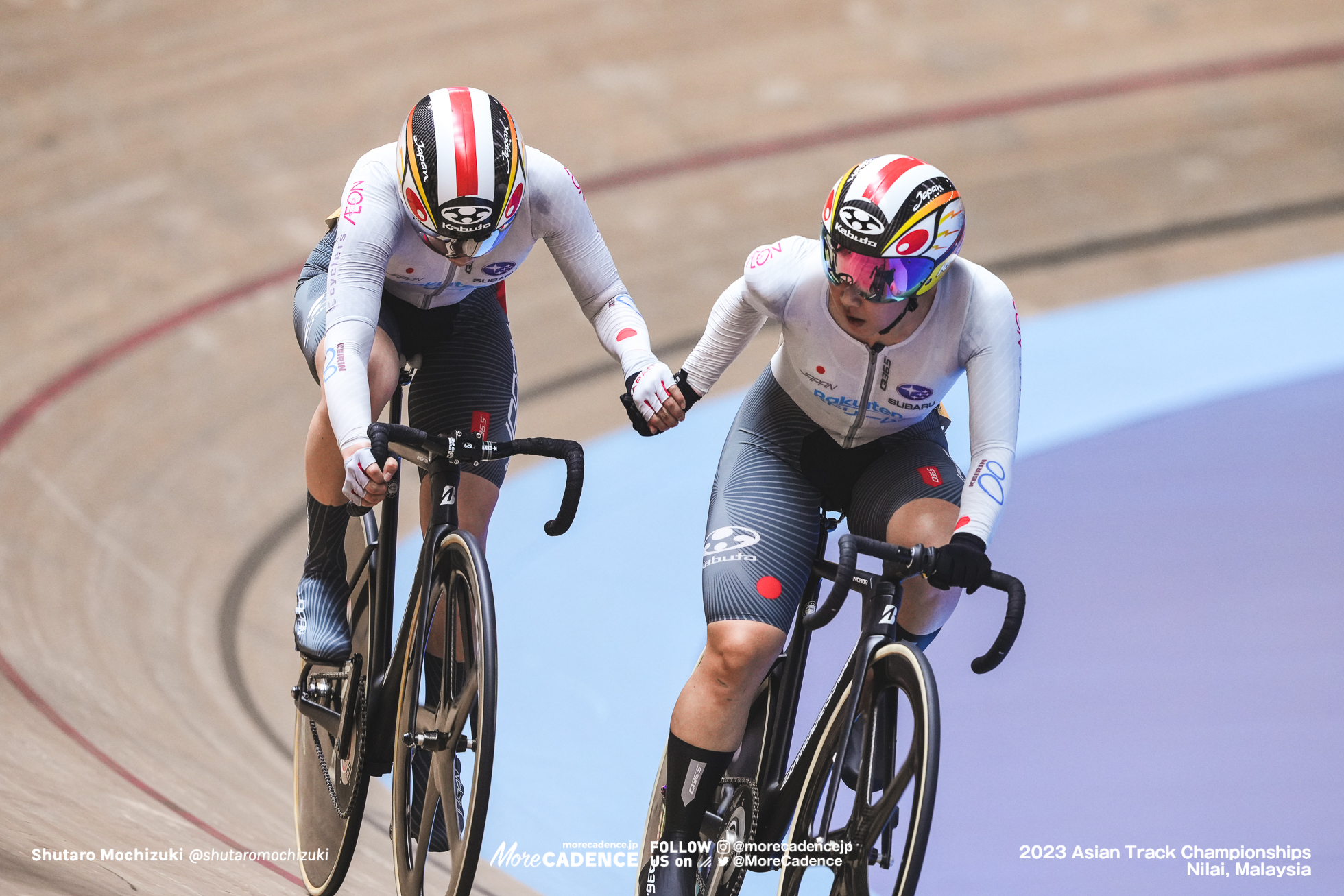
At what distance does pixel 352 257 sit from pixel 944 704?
216cm

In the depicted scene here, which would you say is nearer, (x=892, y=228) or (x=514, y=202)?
(x=892, y=228)

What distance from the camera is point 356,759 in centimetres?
291

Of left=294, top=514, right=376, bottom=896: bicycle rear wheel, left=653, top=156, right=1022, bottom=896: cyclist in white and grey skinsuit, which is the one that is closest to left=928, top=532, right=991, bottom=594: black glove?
left=653, top=156, right=1022, bottom=896: cyclist in white and grey skinsuit

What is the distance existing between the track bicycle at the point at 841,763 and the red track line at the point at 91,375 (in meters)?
1.00

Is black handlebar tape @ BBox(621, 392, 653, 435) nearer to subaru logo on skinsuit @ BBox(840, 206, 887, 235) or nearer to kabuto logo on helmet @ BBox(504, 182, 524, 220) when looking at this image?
kabuto logo on helmet @ BBox(504, 182, 524, 220)

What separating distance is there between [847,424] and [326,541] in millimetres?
1106

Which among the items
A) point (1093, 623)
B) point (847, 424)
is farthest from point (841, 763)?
point (1093, 623)

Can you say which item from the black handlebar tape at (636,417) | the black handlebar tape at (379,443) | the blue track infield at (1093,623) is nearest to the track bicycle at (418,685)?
the black handlebar tape at (379,443)

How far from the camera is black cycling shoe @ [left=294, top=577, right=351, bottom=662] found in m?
3.05

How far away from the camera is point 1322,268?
6148 mm

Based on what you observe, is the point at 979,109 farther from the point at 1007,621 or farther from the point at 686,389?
the point at 1007,621

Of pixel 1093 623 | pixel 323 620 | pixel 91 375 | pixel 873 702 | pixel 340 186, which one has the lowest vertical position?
pixel 873 702

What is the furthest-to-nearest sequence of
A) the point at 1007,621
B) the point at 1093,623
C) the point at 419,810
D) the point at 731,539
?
1. the point at 1093,623
2. the point at 419,810
3. the point at 731,539
4. the point at 1007,621

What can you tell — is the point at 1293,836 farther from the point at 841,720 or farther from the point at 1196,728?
the point at 841,720
